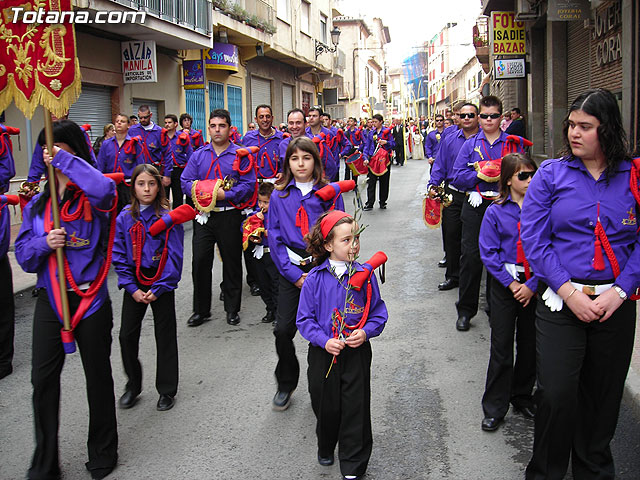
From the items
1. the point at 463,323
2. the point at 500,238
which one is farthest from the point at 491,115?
the point at 500,238

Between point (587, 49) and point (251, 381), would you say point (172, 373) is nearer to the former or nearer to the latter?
point (251, 381)

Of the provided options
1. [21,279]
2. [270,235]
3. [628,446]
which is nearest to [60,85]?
[270,235]

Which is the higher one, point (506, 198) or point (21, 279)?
point (506, 198)

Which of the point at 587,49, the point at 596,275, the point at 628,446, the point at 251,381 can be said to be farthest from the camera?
Result: the point at 587,49

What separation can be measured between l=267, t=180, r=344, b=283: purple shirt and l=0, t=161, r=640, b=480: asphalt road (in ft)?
3.55

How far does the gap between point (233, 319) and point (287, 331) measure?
251 cm

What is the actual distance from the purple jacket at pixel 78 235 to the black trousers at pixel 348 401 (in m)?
1.33

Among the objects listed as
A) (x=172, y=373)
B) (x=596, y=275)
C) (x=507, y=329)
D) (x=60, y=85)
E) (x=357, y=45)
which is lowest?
(x=172, y=373)

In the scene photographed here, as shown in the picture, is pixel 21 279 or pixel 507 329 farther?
pixel 21 279

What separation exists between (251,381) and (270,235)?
127 cm

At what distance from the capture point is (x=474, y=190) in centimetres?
651

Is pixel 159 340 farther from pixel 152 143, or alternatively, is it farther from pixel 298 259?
pixel 152 143

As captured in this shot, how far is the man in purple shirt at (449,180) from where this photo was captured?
7777mm

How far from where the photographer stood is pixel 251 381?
5441 mm
